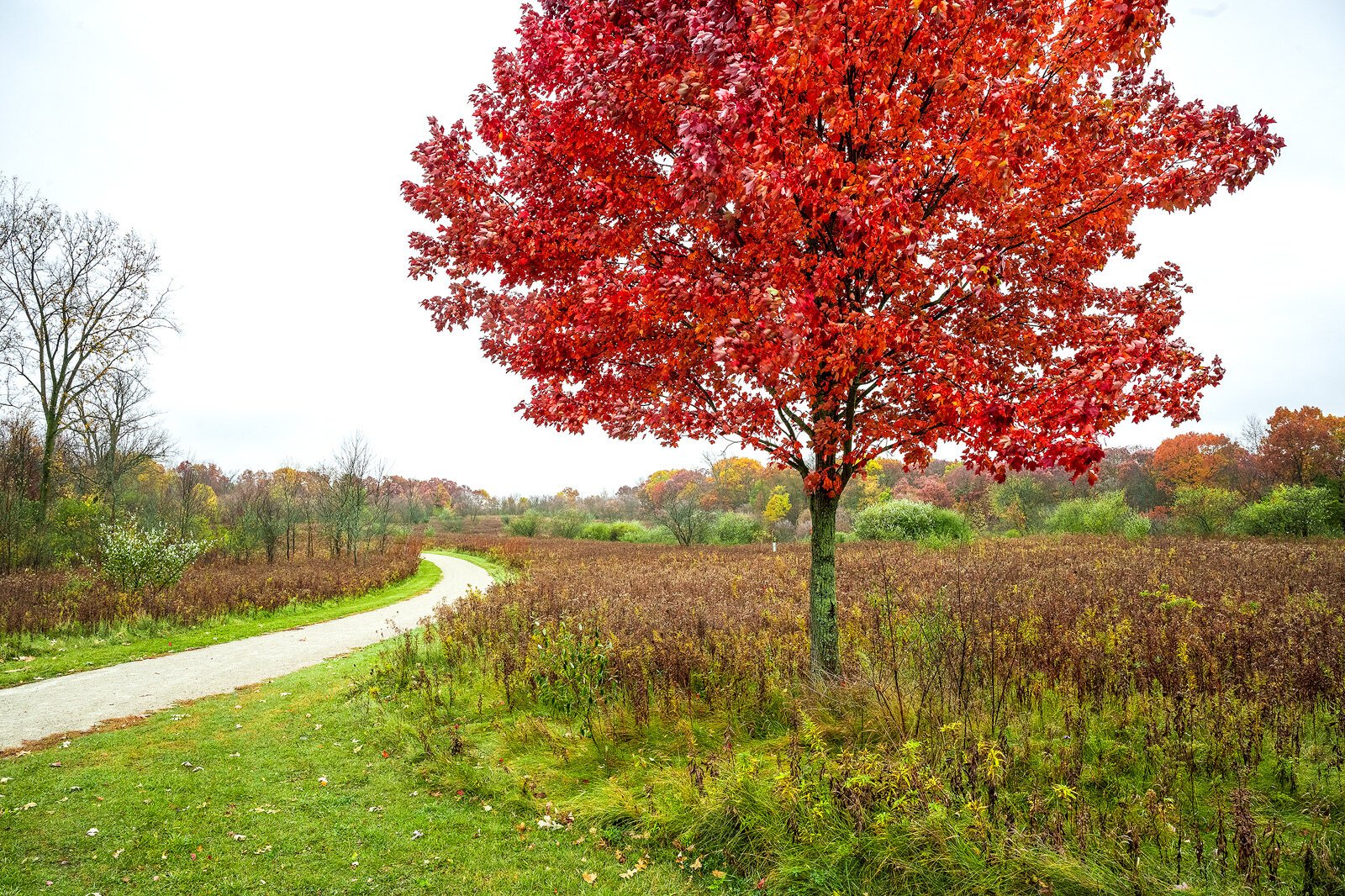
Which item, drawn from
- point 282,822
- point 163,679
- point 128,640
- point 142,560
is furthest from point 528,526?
point 282,822

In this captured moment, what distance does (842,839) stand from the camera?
386 centimetres

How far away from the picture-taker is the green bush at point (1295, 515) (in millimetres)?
19266

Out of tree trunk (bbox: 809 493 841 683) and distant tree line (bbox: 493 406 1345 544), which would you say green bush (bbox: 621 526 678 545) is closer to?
distant tree line (bbox: 493 406 1345 544)

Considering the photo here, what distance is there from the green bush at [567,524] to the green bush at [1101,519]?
3000cm

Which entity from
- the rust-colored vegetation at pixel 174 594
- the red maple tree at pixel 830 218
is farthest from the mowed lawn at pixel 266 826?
the rust-colored vegetation at pixel 174 594

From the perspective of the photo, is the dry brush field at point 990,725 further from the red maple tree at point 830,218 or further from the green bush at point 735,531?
the green bush at point 735,531

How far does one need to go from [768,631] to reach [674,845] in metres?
3.76

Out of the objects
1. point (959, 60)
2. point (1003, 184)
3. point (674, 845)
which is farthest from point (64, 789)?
point (959, 60)

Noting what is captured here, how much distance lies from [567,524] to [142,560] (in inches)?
1237

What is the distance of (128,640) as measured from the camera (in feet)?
40.8

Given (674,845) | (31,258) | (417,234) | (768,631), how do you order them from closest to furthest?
(674,845), (417,234), (768,631), (31,258)

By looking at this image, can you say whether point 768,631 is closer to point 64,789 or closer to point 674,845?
point 674,845

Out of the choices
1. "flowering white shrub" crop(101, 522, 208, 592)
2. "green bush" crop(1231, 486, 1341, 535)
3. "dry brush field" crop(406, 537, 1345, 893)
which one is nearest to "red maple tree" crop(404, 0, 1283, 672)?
"dry brush field" crop(406, 537, 1345, 893)

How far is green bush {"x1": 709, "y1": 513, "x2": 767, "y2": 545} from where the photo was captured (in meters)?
33.1
